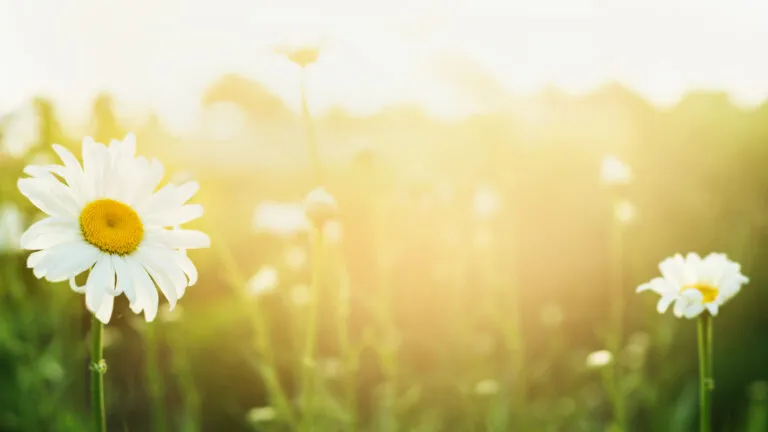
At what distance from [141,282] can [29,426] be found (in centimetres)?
172

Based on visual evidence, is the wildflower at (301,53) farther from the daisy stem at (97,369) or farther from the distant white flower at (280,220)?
the distant white flower at (280,220)

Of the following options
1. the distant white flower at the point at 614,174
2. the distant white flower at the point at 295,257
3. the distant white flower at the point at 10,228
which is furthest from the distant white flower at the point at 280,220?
the distant white flower at the point at 614,174

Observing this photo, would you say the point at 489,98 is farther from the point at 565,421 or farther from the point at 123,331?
the point at 123,331

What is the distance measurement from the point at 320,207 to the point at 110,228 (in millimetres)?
454

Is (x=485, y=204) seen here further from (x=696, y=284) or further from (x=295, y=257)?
(x=696, y=284)

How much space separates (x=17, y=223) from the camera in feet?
9.12

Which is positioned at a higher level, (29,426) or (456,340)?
A: (456,340)

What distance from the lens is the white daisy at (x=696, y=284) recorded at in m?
1.15

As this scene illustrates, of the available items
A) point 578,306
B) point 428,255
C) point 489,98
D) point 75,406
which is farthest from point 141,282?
point 489,98

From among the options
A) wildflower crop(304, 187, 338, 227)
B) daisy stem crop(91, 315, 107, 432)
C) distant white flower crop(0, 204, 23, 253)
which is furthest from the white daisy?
distant white flower crop(0, 204, 23, 253)

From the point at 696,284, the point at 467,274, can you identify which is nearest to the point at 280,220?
the point at 467,274

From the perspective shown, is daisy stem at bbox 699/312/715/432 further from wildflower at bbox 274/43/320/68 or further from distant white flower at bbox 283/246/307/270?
distant white flower at bbox 283/246/307/270

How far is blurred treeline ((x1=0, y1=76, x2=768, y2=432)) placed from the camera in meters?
2.59

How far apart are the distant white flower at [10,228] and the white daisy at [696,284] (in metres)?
2.13
